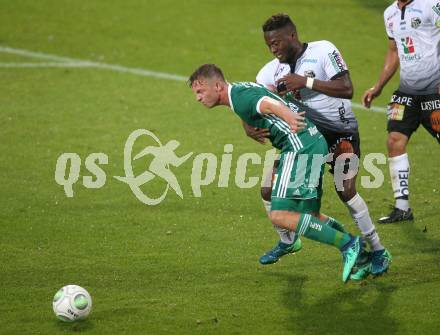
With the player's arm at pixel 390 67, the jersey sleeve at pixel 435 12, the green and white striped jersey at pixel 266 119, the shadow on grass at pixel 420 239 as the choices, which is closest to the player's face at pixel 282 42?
the green and white striped jersey at pixel 266 119

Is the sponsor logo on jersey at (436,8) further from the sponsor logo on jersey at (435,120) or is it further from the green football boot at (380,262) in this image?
the green football boot at (380,262)

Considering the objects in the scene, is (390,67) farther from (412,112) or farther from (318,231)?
(318,231)

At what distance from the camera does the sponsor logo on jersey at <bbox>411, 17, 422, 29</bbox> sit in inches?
420

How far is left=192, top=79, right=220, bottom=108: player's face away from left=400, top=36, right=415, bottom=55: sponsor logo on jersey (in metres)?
3.29

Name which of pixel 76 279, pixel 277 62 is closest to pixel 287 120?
pixel 277 62

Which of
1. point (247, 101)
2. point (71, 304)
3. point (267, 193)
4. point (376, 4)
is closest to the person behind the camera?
point (71, 304)

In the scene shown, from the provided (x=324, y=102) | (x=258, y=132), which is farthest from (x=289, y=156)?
(x=324, y=102)

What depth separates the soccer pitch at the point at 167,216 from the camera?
8.23 m

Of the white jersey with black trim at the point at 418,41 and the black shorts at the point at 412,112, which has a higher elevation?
the white jersey with black trim at the point at 418,41

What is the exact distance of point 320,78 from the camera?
9.15 m

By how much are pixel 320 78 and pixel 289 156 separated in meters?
1.06

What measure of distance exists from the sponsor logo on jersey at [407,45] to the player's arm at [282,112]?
309cm

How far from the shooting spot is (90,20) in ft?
74.4

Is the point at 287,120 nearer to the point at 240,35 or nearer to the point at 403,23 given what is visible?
the point at 403,23
